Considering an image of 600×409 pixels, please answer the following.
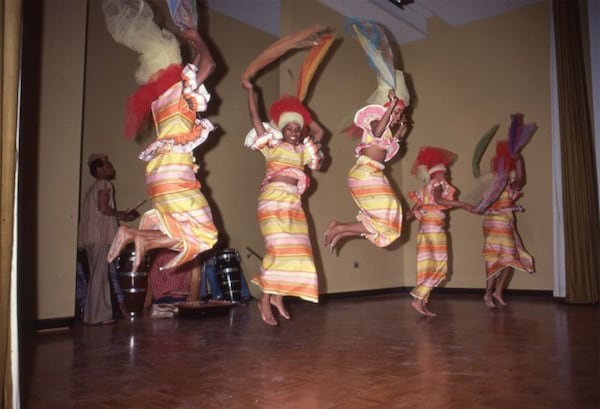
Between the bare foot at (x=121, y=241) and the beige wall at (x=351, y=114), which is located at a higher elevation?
the beige wall at (x=351, y=114)

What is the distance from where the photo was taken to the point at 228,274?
567 cm

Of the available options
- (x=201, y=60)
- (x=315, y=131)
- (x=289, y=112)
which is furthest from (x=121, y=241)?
(x=315, y=131)

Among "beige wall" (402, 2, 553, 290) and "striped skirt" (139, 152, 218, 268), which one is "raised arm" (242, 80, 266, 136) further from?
"beige wall" (402, 2, 553, 290)

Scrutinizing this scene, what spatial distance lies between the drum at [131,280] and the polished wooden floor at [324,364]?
0.32m

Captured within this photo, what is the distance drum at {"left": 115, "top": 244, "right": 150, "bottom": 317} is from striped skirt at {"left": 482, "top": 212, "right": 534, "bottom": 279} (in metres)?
3.58

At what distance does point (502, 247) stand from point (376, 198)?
2200 mm

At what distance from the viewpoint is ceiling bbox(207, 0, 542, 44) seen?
6750 mm

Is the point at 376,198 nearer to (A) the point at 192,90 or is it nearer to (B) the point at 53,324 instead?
(A) the point at 192,90

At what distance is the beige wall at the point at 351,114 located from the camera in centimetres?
586

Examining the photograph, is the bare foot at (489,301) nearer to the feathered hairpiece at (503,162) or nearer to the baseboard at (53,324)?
the feathered hairpiece at (503,162)

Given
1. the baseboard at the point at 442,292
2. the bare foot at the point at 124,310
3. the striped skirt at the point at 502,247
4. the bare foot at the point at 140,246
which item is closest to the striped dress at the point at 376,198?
the bare foot at the point at 140,246

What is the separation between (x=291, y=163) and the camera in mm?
3836

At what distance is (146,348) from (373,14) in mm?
5769

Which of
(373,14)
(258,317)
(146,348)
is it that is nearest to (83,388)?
(146,348)
